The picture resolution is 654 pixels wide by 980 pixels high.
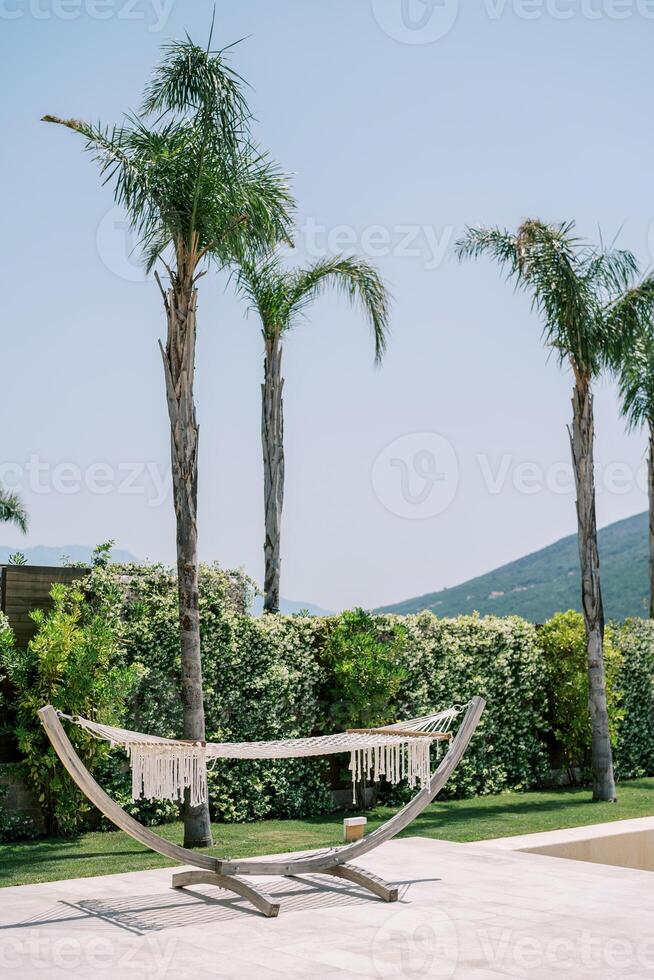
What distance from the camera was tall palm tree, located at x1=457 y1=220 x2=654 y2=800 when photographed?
1186 cm

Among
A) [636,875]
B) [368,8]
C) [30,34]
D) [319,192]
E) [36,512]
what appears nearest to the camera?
[636,875]

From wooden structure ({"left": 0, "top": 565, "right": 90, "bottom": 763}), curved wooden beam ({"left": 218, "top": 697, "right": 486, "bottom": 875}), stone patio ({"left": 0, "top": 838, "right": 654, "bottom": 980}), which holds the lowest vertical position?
stone patio ({"left": 0, "top": 838, "right": 654, "bottom": 980})

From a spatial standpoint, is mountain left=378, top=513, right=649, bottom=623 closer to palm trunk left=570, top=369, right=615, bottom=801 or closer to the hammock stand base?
palm trunk left=570, top=369, right=615, bottom=801

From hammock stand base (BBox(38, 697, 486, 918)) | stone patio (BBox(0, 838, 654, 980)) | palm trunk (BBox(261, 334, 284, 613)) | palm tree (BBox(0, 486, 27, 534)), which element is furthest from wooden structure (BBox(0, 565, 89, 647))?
palm tree (BBox(0, 486, 27, 534))

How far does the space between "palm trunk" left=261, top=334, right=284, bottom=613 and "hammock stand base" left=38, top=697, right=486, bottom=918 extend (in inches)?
238

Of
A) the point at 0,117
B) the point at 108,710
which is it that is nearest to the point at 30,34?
the point at 0,117

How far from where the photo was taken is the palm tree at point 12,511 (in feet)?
116

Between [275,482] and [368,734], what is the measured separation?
6.19m

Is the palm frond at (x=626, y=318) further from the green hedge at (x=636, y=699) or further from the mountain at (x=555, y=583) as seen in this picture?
the mountain at (x=555, y=583)

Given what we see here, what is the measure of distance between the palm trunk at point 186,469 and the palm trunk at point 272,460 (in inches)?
164

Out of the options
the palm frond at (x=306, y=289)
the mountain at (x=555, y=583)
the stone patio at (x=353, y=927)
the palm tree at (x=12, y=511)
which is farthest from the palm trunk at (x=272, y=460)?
the mountain at (x=555, y=583)

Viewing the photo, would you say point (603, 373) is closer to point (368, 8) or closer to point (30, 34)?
point (368, 8)

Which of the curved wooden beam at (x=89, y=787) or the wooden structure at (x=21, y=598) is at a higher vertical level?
the wooden structure at (x=21, y=598)

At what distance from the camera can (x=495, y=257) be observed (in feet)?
40.5
